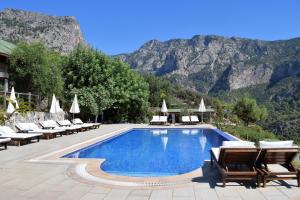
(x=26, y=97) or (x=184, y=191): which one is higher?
(x=26, y=97)

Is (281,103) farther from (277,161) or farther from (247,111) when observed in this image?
(277,161)

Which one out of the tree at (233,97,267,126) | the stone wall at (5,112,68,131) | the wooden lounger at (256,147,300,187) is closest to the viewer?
the wooden lounger at (256,147,300,187)

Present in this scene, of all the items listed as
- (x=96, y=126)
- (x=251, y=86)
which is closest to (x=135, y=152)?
(x=96, y=126)

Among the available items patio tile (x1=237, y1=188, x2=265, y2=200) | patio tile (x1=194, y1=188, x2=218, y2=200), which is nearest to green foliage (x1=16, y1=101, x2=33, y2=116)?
patio tile (x1=194, y1=188, x2=218, y2=200)

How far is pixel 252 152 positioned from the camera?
649cm

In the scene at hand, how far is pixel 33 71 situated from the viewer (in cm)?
2273

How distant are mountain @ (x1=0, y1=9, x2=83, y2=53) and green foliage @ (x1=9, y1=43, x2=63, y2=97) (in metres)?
41.0

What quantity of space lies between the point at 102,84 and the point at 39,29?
46709 millimetres

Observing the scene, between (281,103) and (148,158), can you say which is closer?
(148,158)

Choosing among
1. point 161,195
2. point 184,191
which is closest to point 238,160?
point 184,191

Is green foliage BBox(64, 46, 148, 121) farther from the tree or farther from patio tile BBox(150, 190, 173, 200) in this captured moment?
patio tile BBox(150, 190, 173, 200)

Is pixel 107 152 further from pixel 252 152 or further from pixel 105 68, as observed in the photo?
pixel 105 68

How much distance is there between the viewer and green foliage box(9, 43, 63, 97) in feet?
74.7

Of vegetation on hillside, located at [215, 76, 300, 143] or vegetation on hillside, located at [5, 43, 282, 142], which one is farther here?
vegetation on hillside, located at [215, 76, 300, 143]
